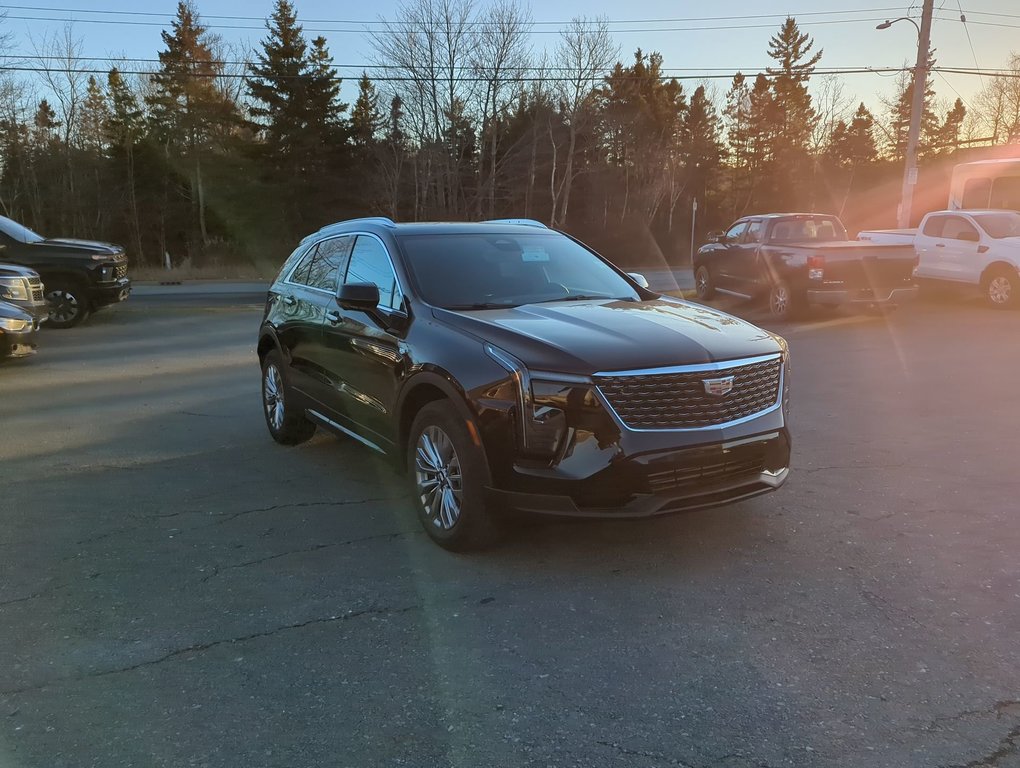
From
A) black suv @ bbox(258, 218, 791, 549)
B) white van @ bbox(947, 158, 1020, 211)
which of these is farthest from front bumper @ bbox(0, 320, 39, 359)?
white van @ bbox(947, 158, 1020, 211)

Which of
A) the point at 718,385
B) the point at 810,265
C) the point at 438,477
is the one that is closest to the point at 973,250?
the point at 810,265

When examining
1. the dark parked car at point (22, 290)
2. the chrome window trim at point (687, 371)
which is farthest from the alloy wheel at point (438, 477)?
the dark parked car at point (22, 290)

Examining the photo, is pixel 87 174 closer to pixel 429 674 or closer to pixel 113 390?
pixel 113 390

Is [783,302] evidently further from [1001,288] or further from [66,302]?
[66,302]

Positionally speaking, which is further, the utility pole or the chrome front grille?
the utility pole

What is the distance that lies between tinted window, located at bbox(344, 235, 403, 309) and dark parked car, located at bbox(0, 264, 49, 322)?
8.16m

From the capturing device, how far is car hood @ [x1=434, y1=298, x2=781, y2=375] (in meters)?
3.86

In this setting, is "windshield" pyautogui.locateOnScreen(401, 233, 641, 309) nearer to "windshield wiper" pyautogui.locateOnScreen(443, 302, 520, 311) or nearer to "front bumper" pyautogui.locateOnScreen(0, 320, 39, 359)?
"windshield wiper" pyautogui.locateOnScreen(443, 302, 520, 311)

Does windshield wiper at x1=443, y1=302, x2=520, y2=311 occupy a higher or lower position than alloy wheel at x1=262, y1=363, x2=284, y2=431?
higher

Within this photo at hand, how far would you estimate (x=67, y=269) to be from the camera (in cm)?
1498

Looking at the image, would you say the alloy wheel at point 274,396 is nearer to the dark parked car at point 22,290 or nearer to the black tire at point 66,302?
the dark parked car at point 22,290

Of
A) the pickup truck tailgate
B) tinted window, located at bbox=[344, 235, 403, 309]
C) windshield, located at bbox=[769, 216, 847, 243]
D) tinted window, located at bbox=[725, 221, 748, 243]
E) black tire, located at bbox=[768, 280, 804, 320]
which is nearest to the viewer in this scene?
tinted window, located at bbox=[344, 235, 403, 309]

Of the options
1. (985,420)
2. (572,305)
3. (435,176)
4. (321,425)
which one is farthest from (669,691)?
(435,176)

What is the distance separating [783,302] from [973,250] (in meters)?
4.17
